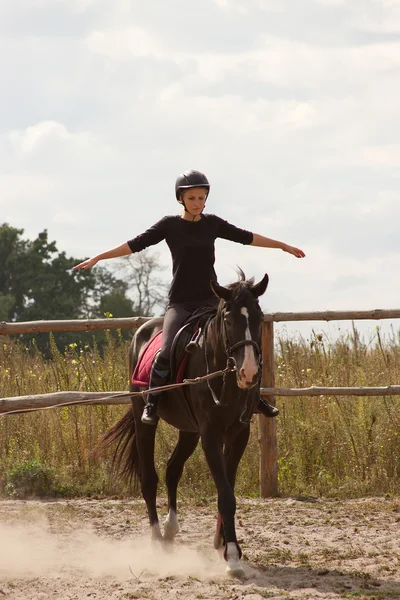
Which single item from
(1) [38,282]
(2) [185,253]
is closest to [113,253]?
(2) [185,253]

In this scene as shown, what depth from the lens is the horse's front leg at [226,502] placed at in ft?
18.1

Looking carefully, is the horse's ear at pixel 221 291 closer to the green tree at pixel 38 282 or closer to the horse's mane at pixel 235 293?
the horse's mane at pixel 235 293

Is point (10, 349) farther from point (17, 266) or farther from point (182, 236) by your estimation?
point (17, 266)

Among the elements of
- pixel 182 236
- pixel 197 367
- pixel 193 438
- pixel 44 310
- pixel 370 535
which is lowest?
pixel 370 535

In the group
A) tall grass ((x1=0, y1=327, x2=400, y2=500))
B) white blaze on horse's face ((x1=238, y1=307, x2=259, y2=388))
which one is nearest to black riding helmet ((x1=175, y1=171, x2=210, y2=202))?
white blaze on horse's face ((x1=238, y1=307, x2=259, y2=388))

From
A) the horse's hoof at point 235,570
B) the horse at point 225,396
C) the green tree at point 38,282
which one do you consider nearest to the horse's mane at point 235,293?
the horse at point 225,396

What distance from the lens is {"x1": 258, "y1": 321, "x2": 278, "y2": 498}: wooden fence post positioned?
9.19m

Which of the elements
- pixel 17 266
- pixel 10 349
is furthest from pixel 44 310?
pixel 10 349

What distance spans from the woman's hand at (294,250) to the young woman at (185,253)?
0.49 m

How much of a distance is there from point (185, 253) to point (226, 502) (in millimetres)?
1823

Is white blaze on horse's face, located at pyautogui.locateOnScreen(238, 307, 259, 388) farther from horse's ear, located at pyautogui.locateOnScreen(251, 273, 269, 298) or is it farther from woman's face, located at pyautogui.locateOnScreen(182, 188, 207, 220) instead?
woman's face, located at pyautogui.locateOnScreen(182, 188, 207, 220)

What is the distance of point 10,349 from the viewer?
11.3 m

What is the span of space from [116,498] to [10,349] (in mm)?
3052

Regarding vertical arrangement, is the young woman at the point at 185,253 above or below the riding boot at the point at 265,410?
above
